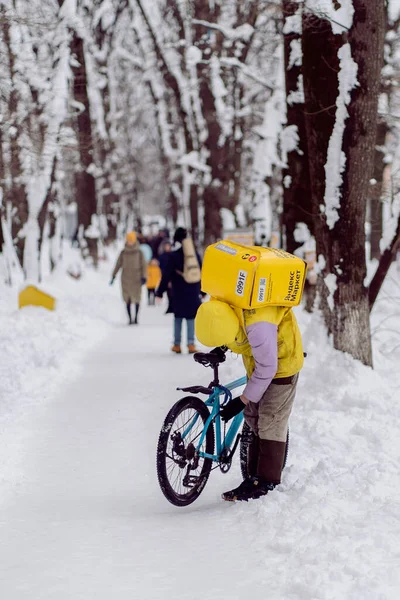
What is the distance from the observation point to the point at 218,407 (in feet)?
16.4

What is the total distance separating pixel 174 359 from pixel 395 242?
3528mm

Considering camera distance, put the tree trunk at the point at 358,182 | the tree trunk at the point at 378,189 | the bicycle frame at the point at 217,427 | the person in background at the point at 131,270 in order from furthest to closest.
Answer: the person in background at the point at 131,270 → the tree trunk at the point at 378,189 → the tree trunk at the point at 358,182 → the bicycle frame at the point at 217,427

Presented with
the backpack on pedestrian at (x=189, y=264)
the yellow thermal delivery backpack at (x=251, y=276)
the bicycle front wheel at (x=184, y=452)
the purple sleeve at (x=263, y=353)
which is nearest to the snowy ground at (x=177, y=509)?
the bicycle front wheel at (x=184, y=452)

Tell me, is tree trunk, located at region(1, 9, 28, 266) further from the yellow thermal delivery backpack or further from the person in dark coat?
the yellow thermal delivery backpack

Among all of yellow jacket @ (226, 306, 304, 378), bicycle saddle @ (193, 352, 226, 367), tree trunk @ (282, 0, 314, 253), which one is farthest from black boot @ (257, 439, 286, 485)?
tree trunk @ (282, 0, 314, 253)

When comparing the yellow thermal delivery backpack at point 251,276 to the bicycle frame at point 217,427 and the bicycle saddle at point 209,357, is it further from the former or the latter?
the bicycle frame at point 217,427

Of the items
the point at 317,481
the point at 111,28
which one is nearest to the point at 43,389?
the point at 317,481

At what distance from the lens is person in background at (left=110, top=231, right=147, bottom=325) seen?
15.0 meters

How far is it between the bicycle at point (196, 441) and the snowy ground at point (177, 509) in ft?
0.60

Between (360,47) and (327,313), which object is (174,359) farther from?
(360,47)

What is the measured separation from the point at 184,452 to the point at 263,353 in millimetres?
917

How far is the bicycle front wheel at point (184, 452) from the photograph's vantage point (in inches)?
182

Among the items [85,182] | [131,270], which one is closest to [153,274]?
[131,270]

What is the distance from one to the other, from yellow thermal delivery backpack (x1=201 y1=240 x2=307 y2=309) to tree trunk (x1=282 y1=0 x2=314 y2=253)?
21.3ft
